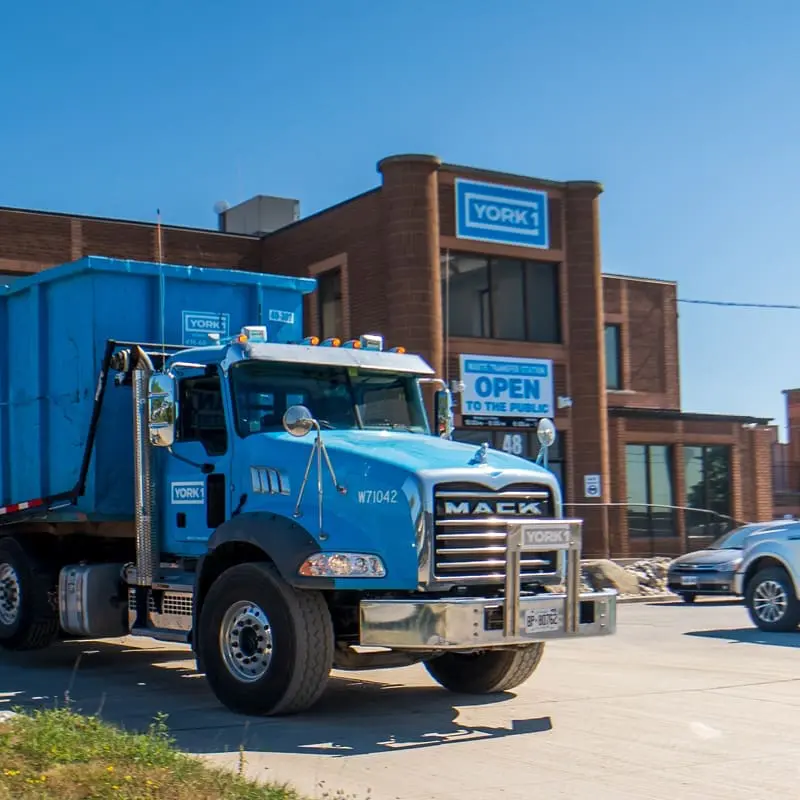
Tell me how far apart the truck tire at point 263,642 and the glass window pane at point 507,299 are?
18.8m

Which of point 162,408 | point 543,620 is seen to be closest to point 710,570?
point 543,620

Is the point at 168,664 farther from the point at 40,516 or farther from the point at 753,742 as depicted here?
the point at 753,742

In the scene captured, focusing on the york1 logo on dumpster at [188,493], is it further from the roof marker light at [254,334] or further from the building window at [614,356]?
the building window at [614,356]

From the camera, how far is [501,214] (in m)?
27.0

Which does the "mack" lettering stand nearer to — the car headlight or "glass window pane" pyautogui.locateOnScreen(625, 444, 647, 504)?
the car headlight

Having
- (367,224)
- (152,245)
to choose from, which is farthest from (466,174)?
(152,245)

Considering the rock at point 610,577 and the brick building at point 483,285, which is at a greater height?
the brick building at point 483,285

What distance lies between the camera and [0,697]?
9.84 m

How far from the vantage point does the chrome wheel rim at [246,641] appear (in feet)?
28.7

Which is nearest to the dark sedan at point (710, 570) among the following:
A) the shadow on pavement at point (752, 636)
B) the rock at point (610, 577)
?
the rock at point (610, 577)

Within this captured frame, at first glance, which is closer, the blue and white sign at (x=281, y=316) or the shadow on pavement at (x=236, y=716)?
the shadow on pavement at (x=236, y=716)

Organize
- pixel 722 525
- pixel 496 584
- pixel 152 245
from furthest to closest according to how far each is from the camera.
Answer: pixel 722 525 < pixel 152 245 < pixel 496 584

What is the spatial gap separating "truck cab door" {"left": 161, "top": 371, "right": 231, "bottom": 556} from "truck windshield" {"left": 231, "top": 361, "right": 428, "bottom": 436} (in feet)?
0.74

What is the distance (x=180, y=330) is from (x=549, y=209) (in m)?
17.6
